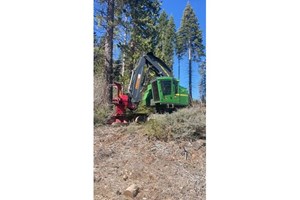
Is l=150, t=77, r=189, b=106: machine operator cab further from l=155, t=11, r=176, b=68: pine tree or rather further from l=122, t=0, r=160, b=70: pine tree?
l=122, t=0, r=160, b=70: pine tree

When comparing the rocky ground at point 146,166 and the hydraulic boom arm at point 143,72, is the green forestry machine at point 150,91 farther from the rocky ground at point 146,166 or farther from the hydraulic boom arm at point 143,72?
the rocky ground at point 146,166

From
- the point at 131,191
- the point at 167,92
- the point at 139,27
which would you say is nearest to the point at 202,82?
the point at 167,92

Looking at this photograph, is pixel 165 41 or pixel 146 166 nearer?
pixel 146 166

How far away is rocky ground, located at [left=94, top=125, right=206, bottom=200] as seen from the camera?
4.29 meters

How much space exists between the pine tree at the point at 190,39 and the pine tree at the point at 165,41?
6cm

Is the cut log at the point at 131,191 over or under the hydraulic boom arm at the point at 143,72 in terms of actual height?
under

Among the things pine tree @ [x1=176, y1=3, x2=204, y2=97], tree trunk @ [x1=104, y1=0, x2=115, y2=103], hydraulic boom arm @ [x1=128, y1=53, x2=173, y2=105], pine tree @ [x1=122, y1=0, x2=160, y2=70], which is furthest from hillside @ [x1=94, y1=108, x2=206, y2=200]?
pine tree @ [x1=122, y1=0, x2=160, y2=70]

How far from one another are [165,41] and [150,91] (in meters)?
0.53

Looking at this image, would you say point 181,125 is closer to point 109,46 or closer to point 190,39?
point 190,39

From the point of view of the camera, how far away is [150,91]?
4.64 meters

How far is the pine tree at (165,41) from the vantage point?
456cm

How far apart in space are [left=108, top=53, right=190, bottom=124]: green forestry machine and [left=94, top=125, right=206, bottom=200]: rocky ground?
242 mm

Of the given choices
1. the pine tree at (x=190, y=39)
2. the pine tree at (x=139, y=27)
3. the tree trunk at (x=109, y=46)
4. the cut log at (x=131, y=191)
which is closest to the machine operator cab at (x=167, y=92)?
the pine tree at (x=190, y=39)
